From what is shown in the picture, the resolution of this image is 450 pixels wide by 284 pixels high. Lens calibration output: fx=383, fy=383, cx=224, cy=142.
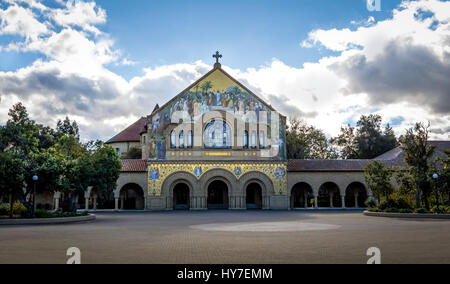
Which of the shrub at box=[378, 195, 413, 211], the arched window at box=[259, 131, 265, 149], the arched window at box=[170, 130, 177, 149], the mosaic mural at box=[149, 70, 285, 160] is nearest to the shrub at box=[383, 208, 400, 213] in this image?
the shrub at box=[378, 195, 413, 211]

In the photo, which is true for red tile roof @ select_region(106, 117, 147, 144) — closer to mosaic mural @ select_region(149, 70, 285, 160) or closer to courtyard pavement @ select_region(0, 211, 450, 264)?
mosaic mural @ select_region(149, 70, 285, 160)

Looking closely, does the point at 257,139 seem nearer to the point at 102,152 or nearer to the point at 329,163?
the point at 329,163

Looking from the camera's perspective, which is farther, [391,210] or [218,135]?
[218,135]

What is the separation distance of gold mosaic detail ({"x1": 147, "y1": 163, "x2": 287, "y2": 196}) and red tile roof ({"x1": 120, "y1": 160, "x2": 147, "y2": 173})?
1617 millimetres

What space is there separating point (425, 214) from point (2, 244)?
76.5 feet

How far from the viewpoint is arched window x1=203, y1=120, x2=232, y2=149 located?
126 ft

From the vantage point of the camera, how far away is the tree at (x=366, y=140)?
6322 centimetres

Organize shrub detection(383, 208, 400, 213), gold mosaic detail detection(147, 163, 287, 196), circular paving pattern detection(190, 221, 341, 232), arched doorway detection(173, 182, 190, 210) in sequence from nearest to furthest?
1. circular paving pattern detection(190, 221, 341, 232)
2. shrub detection(383, 208, 400, 213)
3. gold mosaic detail detection(147, 163, 287, 196)
4. arched doorway detection(173, 182, 190, 210)

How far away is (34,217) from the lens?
22562 millimetres

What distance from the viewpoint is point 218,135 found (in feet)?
126

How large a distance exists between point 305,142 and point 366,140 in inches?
464

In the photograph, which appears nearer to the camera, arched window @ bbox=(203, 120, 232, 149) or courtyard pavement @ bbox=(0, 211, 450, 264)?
courtyard pavement @ bbox=(0, 211, 450, 264)

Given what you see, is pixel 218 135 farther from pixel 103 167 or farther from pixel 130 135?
pixel 130 135

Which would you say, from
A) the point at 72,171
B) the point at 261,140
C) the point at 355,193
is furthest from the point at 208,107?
the point at 355,193
